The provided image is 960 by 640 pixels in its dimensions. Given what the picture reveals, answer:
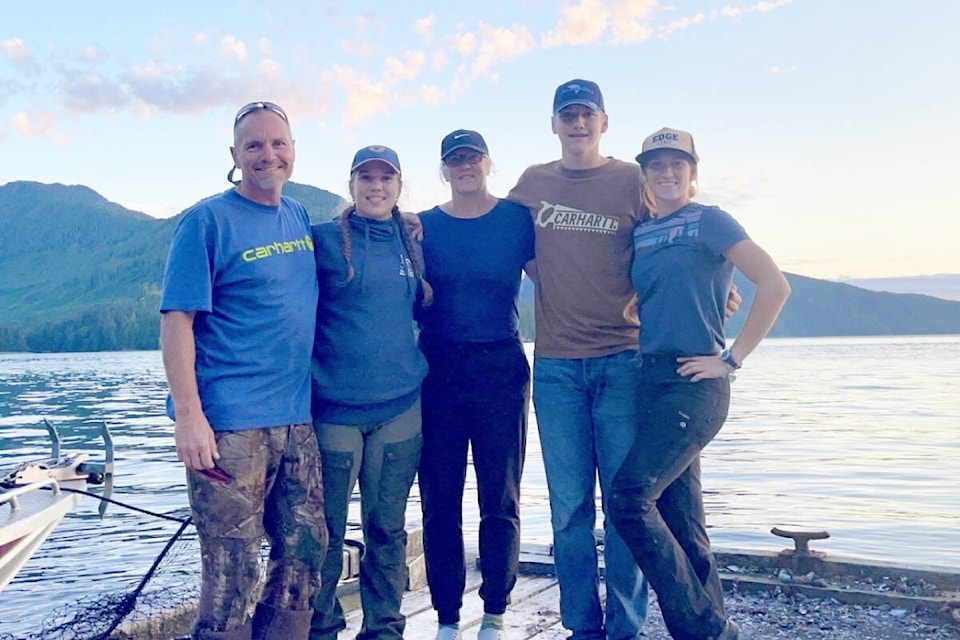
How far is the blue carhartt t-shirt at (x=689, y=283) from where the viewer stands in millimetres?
4461

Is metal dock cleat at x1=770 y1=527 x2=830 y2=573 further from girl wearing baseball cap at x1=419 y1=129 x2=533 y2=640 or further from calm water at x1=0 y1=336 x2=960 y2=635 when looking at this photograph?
girl wearing baseball cap at x1=419 y1=129 x2=533 y2=640

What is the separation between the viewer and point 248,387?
3955mm

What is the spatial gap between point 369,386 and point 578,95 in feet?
6.76

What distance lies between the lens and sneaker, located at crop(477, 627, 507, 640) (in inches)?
189

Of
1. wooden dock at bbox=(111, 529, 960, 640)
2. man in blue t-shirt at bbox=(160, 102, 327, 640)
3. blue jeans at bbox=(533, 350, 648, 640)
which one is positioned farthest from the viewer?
wooden dock at bbox=(111, 529, 960, 640)

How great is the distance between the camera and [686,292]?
14.7 feet

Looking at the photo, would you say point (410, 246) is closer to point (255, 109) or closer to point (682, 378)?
point (255, 109)

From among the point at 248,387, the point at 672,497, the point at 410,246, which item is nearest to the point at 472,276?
the point at 410,246

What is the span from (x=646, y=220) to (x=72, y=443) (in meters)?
29.6

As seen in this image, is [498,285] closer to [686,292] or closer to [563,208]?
[563,208]

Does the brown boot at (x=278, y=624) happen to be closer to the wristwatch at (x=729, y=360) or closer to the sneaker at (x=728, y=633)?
the sneaker at (x=728, y=633)

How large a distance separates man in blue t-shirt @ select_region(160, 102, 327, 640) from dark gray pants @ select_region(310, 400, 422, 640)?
16 cm

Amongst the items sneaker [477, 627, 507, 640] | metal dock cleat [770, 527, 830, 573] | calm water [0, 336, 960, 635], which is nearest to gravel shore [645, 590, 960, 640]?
metal dock cleat [770, 527, 830, 573]

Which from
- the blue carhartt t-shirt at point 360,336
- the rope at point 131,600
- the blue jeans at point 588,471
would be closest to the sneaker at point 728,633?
the blue jeans at point 588,471
